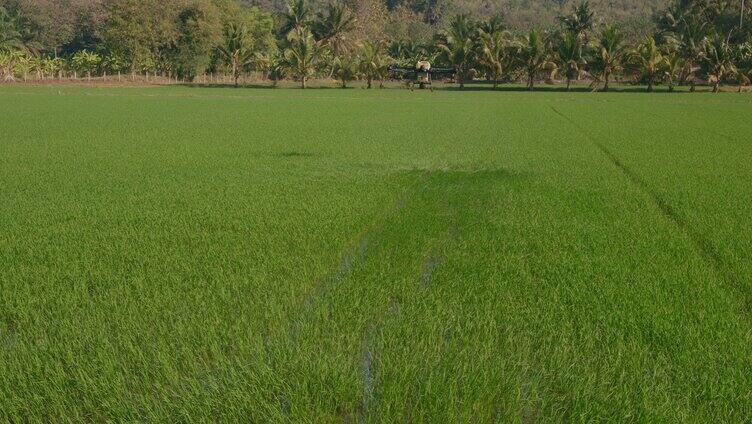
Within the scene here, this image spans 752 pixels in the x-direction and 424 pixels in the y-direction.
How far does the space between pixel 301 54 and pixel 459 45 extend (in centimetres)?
979

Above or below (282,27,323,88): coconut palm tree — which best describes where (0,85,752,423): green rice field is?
below

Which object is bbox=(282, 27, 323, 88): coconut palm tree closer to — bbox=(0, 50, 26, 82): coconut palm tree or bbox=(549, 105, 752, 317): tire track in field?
bbox=(0, 50, 26, 82): coconut palm tree

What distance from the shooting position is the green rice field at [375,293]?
8.91 ft

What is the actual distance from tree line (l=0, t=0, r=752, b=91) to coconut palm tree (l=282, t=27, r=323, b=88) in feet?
0.26

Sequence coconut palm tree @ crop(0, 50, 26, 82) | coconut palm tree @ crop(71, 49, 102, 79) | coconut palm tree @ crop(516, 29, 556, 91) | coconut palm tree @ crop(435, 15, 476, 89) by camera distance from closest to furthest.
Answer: coconut palm tree @ crop(516, 29, 556, 91) < coconut palm tree @ crop(435, 15, 476, 89) < coconut palm tree @ crop(0, 50, 26, 82) < coconut palm tree @ crop(71, 49, 102, 79)

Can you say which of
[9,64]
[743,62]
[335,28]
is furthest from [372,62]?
[9,64]

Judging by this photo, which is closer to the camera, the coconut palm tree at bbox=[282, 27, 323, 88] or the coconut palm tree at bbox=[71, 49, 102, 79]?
the coconut palm tree at bbox=[282, 27, 323, 88]

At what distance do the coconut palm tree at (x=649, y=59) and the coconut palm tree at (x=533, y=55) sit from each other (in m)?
4.56

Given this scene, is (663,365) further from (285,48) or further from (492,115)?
(285,48)

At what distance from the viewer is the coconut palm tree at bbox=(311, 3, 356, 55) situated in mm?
45719

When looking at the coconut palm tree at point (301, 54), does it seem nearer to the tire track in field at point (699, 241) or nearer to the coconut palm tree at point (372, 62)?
the coconut palm tree at point (372, 62)

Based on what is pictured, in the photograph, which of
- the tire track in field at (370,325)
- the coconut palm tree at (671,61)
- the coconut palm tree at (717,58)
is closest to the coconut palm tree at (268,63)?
the coconut palm tree at (671,61)

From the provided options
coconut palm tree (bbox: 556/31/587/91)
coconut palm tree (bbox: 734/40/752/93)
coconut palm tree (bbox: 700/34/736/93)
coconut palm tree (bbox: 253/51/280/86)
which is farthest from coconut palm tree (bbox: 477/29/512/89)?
coconut palm tree (bbox: 253/51/280/86)

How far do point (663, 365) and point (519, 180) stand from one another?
215 inches
